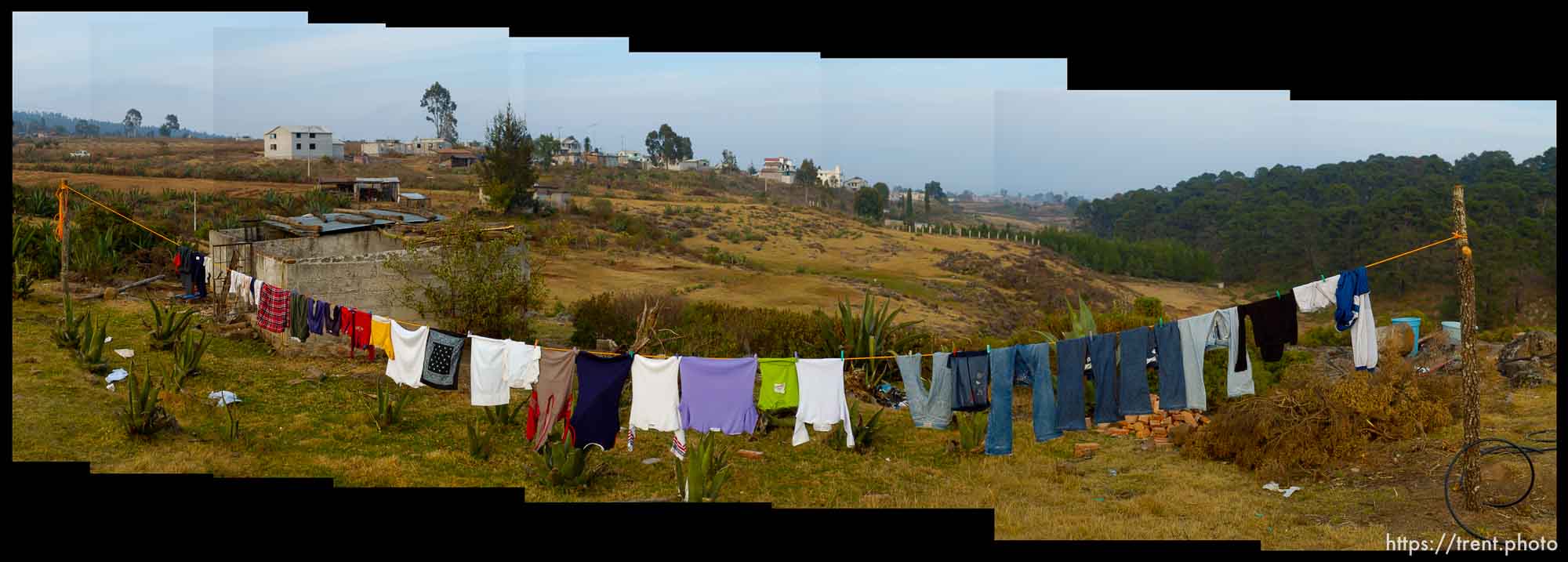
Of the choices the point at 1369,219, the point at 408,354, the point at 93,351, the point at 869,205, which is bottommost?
the point at 93,351

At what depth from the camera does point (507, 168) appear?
39.2 meters

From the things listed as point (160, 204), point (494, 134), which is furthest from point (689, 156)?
point (160, 204)

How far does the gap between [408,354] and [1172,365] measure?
7.05 m

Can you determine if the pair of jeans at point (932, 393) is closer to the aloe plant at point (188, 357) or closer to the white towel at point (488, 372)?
the white towel at point (488, 372)

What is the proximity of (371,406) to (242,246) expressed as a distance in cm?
506

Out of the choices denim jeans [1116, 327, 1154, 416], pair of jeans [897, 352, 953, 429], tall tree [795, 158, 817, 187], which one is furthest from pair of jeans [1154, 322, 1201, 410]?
tall tree [795, 158, 817, 187]

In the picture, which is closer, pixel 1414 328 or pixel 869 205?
pixel 1414 328

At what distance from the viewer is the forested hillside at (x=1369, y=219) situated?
35000 mm

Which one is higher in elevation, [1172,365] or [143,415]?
[1172,365]

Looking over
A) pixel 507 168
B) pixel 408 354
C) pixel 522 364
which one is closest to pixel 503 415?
pixel 408 354

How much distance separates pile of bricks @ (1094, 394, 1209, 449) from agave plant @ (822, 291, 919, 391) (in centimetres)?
321

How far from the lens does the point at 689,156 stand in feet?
299

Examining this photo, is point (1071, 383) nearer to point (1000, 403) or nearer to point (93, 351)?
point (1000, 403)

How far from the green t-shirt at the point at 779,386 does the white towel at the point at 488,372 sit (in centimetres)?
234
